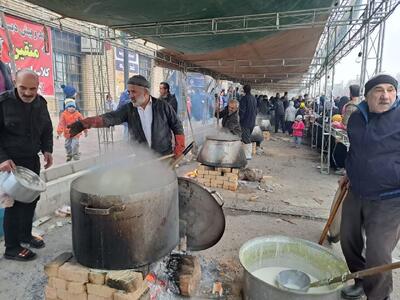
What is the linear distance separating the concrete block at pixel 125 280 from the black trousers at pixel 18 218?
5.39ft

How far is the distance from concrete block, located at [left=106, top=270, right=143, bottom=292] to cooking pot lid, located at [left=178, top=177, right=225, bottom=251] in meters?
0.77

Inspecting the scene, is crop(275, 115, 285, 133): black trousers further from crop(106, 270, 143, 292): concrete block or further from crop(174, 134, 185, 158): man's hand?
crop(106, 270, 143, 292): concrete block

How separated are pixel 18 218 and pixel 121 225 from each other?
1923 millimetres

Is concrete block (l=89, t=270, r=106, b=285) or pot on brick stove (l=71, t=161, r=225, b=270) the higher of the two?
pot on brick stove (l=71, t=161, r=225, b=270)

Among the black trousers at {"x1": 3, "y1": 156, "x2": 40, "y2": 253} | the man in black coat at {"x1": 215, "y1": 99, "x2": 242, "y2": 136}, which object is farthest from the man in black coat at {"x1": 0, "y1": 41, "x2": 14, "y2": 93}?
the man in black coat at {"x1": 215, "y1": 99, "x2": 242, "y2": 136}

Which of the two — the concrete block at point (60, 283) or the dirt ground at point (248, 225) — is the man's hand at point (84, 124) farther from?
the dirt ground at point (248, 225)

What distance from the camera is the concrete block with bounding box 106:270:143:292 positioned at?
2.01m

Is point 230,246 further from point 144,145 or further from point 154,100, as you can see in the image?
point 154,100

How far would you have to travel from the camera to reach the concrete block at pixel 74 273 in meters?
2.10

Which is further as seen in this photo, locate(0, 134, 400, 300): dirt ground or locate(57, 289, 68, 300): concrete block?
locate(0, 134, 400, 300): dirt ground

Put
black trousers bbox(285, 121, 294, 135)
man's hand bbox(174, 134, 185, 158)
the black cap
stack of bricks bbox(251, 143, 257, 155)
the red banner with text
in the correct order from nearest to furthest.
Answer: man's hand bbox(174, 134, 185, 158) < the black cap < the red banner with text < stack of bricks bbox(251, 143, 257, 155) < black trousers bbox(285, 121, 294, 135)

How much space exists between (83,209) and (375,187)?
2.16 metres

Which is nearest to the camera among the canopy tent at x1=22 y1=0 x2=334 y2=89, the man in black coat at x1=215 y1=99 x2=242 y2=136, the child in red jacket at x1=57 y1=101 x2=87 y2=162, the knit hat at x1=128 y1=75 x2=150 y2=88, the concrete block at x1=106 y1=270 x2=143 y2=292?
the concrete block at x1=106 y1=270 x2=143 y2=292

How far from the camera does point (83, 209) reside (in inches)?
73.4
